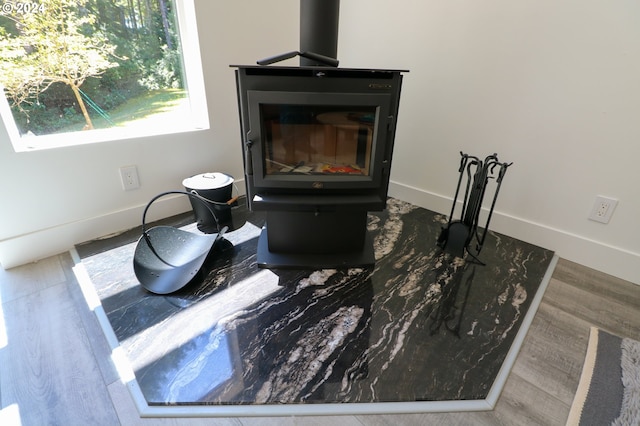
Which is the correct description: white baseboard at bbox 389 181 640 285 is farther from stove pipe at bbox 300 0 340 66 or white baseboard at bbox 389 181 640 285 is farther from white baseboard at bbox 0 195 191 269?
white baseboard at bbox 0 195 191 269

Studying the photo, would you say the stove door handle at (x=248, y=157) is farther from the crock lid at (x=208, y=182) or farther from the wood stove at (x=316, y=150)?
the crock lid at (x=208, y=182)

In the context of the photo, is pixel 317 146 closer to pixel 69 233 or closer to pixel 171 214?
pixel 171 214

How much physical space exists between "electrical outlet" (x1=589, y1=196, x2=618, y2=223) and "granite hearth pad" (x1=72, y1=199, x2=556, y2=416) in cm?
28

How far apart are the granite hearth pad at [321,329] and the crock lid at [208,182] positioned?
1.05ft

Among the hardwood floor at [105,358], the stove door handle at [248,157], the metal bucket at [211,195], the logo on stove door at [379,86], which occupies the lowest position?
the hardwood floor at [105,358]

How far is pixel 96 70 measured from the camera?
61.6 inches

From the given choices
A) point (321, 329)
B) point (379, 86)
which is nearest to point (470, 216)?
point (379, 86)

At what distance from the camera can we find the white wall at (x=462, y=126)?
1404 mm

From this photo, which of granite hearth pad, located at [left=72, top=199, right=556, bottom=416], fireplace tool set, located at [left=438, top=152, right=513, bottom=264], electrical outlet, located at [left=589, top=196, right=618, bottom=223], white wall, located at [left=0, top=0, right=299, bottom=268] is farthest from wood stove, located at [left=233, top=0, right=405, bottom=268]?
electrical outlet, located at [left=589, top=196, right=618, bottom=223]

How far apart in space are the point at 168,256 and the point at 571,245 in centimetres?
200

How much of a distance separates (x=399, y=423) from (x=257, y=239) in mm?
1089

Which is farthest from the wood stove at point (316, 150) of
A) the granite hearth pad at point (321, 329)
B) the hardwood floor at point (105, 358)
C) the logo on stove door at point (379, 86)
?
the hardwood floor at point (105, 358)

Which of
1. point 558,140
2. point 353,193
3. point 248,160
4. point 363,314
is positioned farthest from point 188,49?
point 558,140

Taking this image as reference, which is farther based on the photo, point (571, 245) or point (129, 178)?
point (129, 178)
